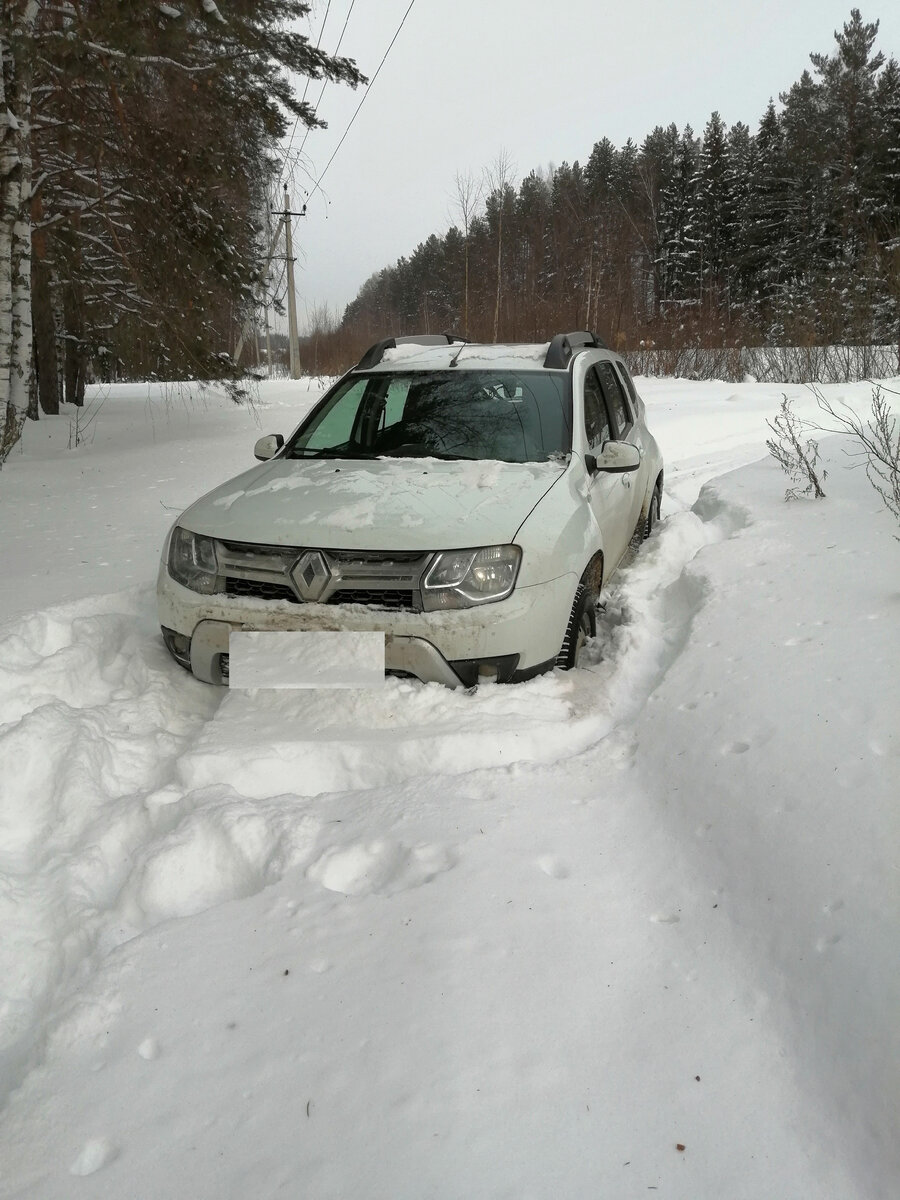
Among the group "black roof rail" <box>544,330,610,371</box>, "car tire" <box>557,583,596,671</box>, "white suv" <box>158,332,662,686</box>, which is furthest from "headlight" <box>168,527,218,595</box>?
"black roof rail" <box>544,330,610,371</box>

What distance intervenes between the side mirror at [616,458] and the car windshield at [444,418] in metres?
0.18

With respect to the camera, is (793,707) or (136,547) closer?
(793,707)

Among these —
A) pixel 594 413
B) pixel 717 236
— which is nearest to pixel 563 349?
pixel 594 413

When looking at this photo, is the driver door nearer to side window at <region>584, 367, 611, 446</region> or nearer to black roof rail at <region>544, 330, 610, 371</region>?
side window at <region>584, 367, 611, 446</region>

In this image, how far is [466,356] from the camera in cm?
459

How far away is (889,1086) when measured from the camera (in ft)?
4.97

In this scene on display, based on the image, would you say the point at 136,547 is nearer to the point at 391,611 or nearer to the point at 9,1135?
the point at 391,611

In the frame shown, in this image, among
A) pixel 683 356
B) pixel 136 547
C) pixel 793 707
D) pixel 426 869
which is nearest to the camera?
pixel 426 869

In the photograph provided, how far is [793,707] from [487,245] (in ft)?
127

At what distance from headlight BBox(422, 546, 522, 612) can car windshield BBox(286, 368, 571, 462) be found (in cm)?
96

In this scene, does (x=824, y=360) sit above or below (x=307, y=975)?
above

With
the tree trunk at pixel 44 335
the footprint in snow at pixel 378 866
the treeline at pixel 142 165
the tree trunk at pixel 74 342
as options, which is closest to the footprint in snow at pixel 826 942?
the footprint in snow at pixel 378 866

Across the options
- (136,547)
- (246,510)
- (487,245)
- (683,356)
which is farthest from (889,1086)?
(487,245)

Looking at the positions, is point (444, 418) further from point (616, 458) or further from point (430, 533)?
point (430, 533)
